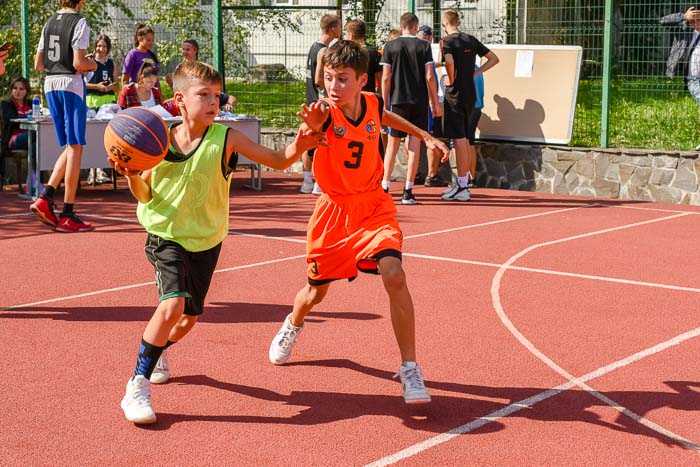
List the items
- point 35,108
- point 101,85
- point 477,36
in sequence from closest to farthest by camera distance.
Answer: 1. point 35,108
2. point 101,85
3. point 477,36

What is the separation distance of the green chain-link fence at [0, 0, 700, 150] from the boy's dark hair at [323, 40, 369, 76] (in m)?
9.77

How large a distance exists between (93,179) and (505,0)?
263 inches

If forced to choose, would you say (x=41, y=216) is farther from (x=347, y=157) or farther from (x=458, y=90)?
(x=347, y=157)

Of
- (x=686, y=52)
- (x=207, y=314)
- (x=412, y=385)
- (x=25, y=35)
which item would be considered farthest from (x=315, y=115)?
(x=25, y=35)

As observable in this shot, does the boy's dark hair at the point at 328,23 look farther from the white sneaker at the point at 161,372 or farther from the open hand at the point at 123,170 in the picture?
the open hand at the point at 123,170

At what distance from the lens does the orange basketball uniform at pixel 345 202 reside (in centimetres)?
558

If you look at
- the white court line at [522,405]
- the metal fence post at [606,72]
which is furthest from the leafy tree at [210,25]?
the white court line at [522,405]

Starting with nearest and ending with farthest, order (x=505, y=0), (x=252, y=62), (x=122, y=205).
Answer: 1. (x=122, y=205)
2. (x=505, y=0)
3. (x=252, y=62)

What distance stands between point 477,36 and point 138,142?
12323 mm

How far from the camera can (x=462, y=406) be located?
5.35 metres

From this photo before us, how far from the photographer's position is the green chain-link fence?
1457cm

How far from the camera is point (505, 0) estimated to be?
52.5 feet

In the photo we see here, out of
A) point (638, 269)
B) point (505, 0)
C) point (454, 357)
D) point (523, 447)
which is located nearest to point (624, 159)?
point (505, 0)

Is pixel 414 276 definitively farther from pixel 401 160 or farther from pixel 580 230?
pixel 401 160
